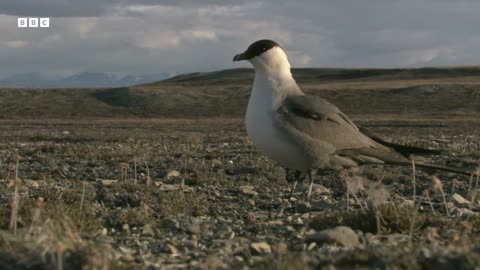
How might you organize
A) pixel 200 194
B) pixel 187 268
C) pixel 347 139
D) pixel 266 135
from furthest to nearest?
pixel 200 194
pixel 347 139
pixel 266 135
pixel 187 268

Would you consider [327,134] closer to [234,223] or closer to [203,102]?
[234,223]

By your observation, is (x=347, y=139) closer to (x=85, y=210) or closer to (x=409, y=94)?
(x=85, y=210)

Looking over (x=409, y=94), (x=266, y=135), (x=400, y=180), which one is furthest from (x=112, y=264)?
(x=409, y=94)

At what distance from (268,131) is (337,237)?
2.28 m

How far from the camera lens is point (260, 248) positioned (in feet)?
17.8

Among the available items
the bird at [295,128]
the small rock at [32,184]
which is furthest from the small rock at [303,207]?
the small rock at [32,184]

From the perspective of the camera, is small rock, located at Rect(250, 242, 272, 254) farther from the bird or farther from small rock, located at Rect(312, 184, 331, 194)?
small rock, located at Rect(312, 184, 331, 194)

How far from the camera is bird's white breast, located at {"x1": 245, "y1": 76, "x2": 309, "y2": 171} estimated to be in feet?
25.1

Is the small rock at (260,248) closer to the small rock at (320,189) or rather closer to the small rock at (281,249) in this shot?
the small rock at (281,249)

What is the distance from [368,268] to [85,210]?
3532 mm

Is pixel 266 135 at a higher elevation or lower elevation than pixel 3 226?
higher

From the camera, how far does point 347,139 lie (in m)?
8.36

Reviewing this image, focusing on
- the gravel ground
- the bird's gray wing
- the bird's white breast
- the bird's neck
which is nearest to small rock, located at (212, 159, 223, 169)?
the gravel ground

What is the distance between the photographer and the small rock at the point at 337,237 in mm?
5562
